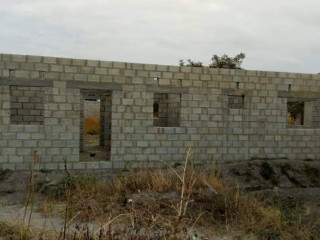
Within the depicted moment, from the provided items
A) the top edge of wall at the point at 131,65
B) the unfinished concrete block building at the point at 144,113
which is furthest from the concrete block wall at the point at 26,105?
the top edge of wall at the point at 131,65

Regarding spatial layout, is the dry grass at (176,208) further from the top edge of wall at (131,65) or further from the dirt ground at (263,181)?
the top edge of wall at (131,65)

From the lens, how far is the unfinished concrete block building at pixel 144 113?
332 inches

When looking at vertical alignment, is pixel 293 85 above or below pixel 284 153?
above

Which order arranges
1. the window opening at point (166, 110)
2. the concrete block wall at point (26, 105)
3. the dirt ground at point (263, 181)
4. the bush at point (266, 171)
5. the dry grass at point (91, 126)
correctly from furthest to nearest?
1. the dry grass at point (91, 126)
2. the window opening at point (166, 110)
3. the concrete block wall at point (26, 105)
4. the bush at point (266, 171)
5. the dirt ground at point (263, 181)

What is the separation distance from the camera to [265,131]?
10.3 metres

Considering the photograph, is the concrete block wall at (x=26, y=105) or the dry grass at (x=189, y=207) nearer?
the dry grass at (x=189, y=207)

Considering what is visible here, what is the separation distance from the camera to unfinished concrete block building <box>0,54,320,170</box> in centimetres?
844

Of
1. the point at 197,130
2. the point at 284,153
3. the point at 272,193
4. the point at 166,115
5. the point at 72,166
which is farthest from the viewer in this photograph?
the point at 166,115

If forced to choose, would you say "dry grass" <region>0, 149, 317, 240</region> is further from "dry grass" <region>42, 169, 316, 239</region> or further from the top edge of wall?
the top edge of wall

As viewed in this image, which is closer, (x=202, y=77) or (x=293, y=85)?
(x=202, y=77)

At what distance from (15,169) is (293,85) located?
7495mm

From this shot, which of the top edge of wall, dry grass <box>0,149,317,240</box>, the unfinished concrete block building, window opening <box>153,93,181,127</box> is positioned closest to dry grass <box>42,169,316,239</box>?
dry grass <box>0,149,317,240</box>

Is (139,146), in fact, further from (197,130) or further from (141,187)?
(141,187)

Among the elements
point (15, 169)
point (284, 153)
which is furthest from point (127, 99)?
point (284, 153)
